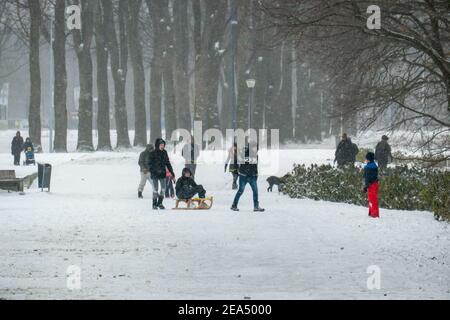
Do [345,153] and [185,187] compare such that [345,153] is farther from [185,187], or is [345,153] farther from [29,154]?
[29,154]

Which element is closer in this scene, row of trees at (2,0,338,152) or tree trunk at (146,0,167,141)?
row of trees at (2,0,338,152)

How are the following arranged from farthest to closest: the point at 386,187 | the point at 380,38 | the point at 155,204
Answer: the point at 386,187 < the point at 155,204 < the point at 380,38

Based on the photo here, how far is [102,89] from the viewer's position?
154ft

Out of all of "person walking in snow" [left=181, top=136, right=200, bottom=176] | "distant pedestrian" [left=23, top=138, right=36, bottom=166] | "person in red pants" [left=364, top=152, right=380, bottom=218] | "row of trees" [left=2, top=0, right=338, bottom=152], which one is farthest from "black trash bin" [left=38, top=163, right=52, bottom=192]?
"row of trees" [left=2, top=0, right=338, bottom=152]

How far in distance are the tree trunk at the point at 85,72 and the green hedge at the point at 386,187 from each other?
55.5 feet

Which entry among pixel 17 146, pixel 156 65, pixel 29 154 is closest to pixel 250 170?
pixel 29 154

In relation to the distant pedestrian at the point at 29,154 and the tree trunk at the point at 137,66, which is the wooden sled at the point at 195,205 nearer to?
the distant pedestrian at the point at 29,154

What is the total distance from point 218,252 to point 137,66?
112 feet

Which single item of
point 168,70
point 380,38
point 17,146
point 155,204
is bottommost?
point 155,204

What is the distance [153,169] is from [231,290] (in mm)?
11815

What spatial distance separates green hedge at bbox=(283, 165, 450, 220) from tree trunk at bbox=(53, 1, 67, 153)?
56.1 ft

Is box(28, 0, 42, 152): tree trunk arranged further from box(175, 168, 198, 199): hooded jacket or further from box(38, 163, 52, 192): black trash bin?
box(175, 168, 198, 199): hooded jacket

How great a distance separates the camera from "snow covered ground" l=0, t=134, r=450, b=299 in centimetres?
1122

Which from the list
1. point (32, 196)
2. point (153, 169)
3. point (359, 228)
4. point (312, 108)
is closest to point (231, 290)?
point (359, 228)
